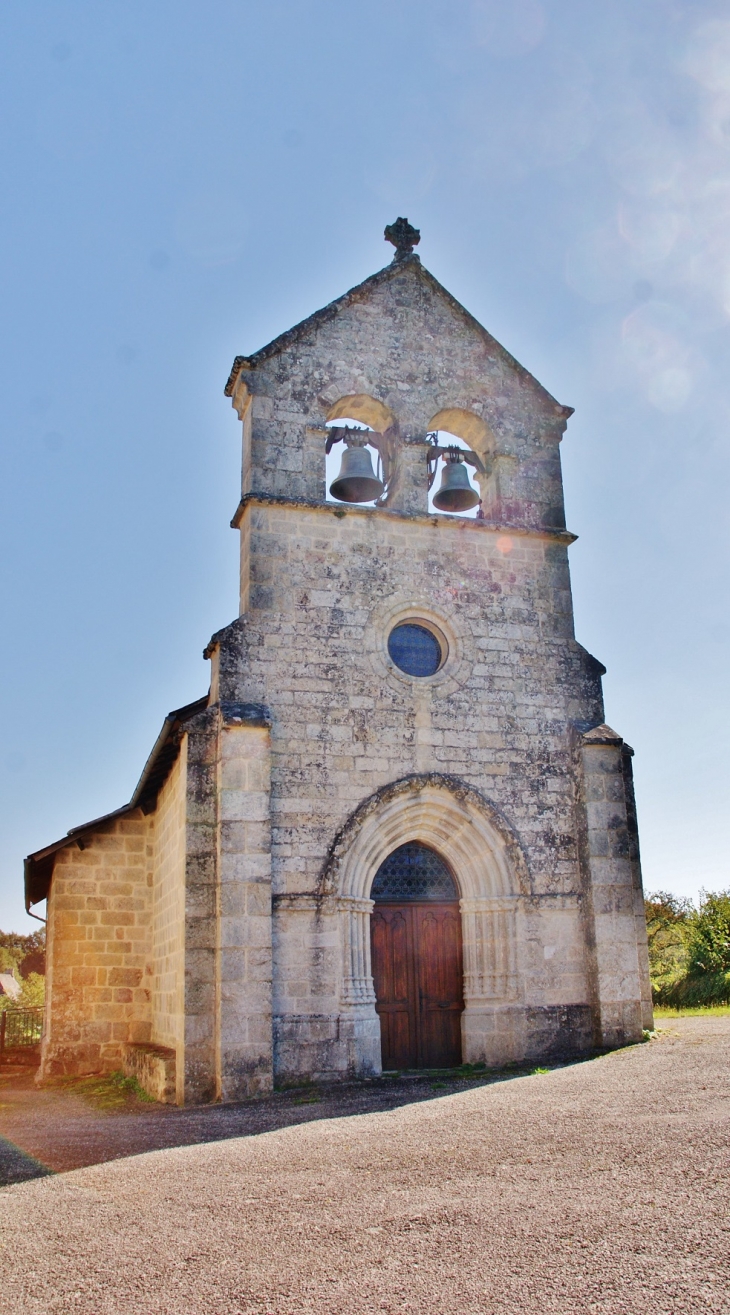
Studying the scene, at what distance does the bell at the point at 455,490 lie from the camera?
11656 millimetres

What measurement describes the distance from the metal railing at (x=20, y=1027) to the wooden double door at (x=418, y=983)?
27.1ft

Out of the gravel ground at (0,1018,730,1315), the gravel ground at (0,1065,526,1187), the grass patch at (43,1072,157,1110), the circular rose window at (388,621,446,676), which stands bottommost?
the grass patch at (43,1072,157,1110)

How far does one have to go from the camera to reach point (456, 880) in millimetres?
10828

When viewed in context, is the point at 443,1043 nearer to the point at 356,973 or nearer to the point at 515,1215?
the point at 356,973

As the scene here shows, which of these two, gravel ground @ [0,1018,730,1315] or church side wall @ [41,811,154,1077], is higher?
church side wall @ [41,811,154,1077]

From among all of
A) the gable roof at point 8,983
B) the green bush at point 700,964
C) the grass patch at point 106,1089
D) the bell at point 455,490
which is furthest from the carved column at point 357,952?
the gable roof at point 8,983

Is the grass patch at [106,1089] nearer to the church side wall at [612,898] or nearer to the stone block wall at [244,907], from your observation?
Result: the stone block wall at [244,907]

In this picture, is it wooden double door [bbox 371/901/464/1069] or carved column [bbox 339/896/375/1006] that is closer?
carved column [bbox 339/896/375/1006]

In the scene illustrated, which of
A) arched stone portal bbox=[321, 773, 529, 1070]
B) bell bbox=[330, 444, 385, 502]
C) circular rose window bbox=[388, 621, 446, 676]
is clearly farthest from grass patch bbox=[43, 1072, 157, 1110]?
bell bbox=[330, 444, 385, 502]

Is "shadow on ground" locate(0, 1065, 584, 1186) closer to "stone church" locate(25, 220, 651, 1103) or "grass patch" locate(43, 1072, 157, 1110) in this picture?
"grass patch" locate(43, 1072, 157, 1110)

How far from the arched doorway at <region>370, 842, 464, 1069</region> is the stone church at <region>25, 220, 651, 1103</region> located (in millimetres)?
24

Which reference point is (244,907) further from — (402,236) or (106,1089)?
(402,236)

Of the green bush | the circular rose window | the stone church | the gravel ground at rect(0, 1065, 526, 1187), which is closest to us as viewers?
the gravel ground at rect(0, 1065, 526, 1187)

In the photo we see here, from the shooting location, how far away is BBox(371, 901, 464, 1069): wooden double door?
33.6 feet
